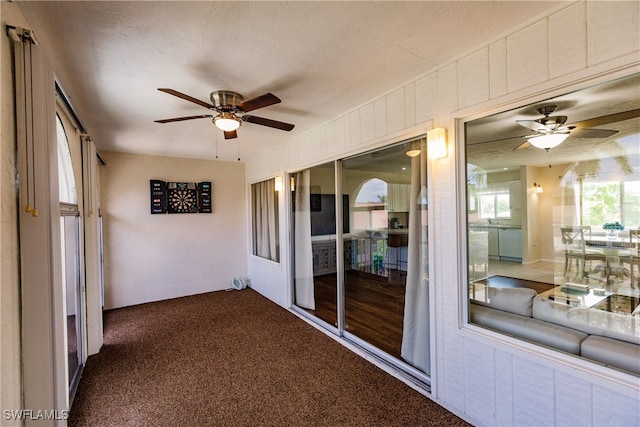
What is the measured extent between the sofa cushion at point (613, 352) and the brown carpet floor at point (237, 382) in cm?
100

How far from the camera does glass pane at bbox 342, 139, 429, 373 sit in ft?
8.09

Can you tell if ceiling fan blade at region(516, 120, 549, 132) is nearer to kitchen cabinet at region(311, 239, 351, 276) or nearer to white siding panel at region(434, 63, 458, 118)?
white siding panel at region(434, 63, 458, 118)

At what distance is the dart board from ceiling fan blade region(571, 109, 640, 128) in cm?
532

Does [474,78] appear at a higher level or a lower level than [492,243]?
higher

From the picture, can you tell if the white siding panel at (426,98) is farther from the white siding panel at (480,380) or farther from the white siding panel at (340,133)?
the white siding panel at (480,380)

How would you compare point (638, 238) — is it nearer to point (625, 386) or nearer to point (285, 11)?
point (625, 386)

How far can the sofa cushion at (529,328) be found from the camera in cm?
165

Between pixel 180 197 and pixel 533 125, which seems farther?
pixel 180 197

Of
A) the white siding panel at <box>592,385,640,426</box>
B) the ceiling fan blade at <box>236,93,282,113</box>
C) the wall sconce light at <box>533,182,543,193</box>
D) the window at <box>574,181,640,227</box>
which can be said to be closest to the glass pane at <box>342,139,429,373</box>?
the white siding panel at <box>592,385,640,426</box>

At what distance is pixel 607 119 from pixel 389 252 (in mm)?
2034

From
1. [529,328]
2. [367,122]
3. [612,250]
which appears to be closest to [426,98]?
[367,122]

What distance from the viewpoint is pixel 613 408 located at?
138 cm

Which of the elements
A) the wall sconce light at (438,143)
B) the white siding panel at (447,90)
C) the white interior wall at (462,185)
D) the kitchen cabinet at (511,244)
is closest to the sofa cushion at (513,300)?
the white interior wall at (462,185)

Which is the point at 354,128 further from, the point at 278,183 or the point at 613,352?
the point at 613,352
